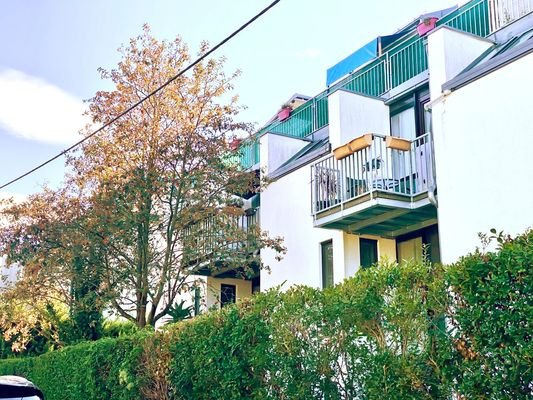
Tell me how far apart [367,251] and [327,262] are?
115cm

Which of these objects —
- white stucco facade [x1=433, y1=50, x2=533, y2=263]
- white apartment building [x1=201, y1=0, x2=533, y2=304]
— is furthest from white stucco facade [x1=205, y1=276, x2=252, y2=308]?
white stucco facade [x1=433, y1=50, x2=533, y2=263]

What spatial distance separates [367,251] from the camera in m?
14.9

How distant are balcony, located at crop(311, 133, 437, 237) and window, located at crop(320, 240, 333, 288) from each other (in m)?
1.22

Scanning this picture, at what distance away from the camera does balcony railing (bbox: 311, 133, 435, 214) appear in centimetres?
1282

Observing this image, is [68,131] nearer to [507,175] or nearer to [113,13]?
[113,13]

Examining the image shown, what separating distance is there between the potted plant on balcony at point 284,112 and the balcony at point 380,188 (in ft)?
21.8

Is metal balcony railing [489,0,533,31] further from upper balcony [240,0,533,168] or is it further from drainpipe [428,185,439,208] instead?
drainpipe [428,185,439,208]

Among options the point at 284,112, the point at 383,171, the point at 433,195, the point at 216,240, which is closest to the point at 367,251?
the point at 383,171

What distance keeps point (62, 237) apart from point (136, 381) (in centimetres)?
483

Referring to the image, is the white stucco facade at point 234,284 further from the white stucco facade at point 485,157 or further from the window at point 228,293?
the white stucco facade at point 485,157

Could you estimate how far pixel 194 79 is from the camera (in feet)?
51.0

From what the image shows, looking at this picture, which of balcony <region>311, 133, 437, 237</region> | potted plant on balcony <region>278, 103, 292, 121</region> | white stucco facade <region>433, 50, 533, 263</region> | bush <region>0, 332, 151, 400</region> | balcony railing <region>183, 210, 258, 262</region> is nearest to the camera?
white stucco facade <region>433, 50, 533, 263</region>

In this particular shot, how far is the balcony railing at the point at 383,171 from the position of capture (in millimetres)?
12820

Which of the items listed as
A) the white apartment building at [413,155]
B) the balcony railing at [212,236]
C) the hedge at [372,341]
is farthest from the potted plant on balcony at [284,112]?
the hedge at [372,341]
